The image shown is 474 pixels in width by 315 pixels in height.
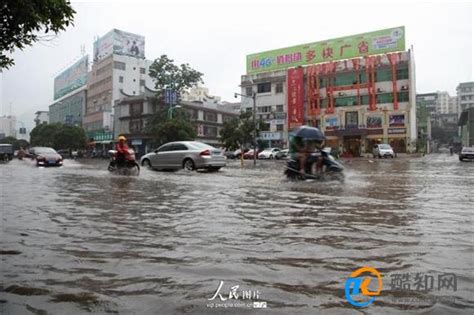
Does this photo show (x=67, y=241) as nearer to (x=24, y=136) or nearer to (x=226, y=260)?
(x=226, y=260)

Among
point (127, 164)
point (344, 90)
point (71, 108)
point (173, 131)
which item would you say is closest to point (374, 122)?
point (344, 90)

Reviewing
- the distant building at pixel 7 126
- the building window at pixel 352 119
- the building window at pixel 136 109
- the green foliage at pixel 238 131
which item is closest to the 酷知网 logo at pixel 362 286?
the green foliage at pixel 238 131

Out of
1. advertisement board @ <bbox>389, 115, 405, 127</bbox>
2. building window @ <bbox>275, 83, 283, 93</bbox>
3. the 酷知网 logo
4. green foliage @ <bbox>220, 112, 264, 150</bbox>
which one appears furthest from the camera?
building window @ <bbox>275, 83, 283, 93</bbox>

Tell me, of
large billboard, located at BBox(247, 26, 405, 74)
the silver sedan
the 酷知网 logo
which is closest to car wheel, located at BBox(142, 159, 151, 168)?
the silver sedan

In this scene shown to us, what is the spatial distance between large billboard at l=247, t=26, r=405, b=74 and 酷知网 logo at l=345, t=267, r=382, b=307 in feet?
163

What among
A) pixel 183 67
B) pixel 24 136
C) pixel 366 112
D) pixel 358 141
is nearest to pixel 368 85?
pixel 366 112

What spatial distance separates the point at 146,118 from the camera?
5878 cm

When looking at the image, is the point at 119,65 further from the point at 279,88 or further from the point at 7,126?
the point at 7,126

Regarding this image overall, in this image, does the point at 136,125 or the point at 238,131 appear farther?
the point at 136,125

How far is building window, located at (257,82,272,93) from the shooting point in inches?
2259

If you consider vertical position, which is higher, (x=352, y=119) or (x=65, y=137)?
(x=352, y=119)

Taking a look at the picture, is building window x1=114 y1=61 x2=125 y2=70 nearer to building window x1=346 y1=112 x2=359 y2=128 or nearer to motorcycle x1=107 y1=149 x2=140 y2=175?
building window x1=346 y1=112 x2=359 y2=128

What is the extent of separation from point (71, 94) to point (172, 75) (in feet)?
195

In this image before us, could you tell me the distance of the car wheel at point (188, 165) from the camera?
1673 centimetres
